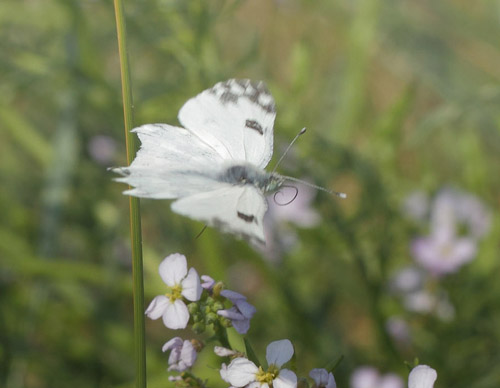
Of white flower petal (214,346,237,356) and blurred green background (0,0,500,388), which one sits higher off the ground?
blurred green background (0,0,500,388)

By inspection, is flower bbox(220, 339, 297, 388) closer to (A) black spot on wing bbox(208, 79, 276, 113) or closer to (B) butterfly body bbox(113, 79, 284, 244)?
(B) butterfly body bbox(113, 79, 284, 244)

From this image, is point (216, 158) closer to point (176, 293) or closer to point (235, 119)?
point (235, 119)

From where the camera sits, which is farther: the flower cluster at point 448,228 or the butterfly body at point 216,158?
the flower cluster at point 448,228

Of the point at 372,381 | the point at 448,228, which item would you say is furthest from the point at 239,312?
the point at 448,228

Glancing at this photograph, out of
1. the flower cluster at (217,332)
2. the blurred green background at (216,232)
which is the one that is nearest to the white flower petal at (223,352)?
the flower cluster at (217,332)

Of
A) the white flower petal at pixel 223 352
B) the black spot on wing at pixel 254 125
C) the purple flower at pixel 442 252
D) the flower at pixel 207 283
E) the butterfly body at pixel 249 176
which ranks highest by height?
the purple flower at pixel 442 252

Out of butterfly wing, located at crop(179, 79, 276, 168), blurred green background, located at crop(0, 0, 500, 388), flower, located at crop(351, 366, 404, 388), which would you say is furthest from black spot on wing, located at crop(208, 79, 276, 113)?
flower, located at crop(351, 366, 404, 388)

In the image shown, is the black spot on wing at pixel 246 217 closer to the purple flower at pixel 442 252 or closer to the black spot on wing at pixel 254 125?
the black spot on wing at pixel 254 125
